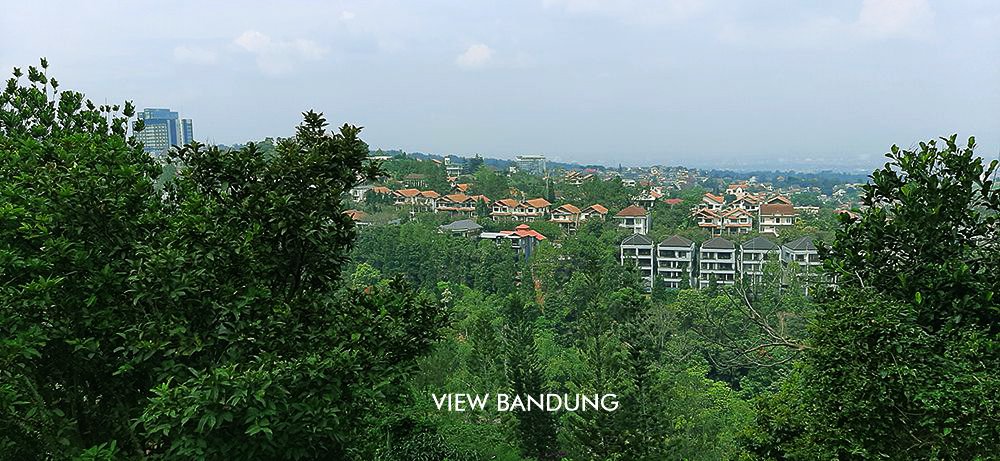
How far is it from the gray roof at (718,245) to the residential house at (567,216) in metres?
8.93

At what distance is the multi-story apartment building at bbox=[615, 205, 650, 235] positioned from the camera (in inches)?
1334

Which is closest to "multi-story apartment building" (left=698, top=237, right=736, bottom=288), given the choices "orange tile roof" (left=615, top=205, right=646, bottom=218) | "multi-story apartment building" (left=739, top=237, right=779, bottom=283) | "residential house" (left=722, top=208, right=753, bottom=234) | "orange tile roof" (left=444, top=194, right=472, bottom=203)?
"multi-story apartment building" (left=739, top=237, right=779, bottom=283)

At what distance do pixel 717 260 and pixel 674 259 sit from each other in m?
1.69

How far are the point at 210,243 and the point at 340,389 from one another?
2.82ft

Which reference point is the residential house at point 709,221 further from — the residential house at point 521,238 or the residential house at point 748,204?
the residential house at point 521,238

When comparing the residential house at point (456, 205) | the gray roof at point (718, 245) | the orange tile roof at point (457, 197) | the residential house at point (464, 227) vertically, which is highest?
the orange tile roof at point (457, 197)

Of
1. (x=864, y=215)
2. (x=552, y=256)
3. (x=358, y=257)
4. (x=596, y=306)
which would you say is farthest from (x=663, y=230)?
(x=864, y=215)

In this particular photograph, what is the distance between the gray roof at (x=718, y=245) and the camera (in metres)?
27.4

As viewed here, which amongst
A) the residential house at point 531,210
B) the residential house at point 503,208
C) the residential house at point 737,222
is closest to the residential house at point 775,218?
the residential house at point 737,222

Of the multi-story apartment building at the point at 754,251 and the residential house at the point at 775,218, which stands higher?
the residential house at the point at 775,218

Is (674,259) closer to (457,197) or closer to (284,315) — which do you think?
(457,197)

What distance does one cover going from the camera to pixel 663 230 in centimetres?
3144

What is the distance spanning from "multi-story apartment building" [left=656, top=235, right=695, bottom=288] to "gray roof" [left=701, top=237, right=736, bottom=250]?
0.59 m

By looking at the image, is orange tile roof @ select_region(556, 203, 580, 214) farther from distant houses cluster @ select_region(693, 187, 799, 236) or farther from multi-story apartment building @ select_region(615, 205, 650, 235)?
distant houses cluster @ select_region(693, 187, 799, 236)
